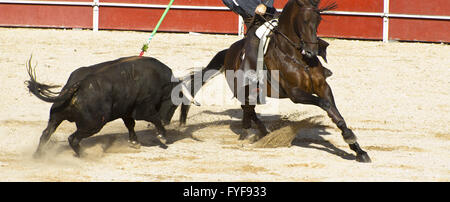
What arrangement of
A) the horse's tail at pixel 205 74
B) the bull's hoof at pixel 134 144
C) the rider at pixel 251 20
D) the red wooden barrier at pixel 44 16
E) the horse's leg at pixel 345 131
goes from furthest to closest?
the red wooden barrier at pixel 44 16 → the horse's tail at pixel 205 74 → the rider at pixel 251 20 → the bull's hoof at pixel 134 144 → the horse's leg at pixel 345 131

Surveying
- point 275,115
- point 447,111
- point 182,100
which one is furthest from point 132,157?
point 447,111

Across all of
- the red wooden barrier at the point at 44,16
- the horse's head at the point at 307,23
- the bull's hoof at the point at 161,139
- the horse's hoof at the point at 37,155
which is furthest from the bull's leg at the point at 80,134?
the red wooden barrier at the point at 44,16

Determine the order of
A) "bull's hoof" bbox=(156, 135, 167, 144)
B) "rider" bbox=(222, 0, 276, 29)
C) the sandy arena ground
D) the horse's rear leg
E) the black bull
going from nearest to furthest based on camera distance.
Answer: the sandy arena ground → the black bull → "bull's hoof" bbox=(156, 135, 167, 144) → "rider" bbox=(222, 0, 276, 29) → the horse's rear leg

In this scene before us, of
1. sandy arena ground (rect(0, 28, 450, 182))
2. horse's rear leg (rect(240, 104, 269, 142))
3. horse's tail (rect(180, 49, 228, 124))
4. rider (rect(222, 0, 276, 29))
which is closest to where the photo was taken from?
sandy arena ground (rect(0, 28, 450, 182))

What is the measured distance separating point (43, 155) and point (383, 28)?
8700 mm

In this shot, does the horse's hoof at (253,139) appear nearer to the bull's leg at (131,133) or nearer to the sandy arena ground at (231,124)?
the sandy arena ground at (231,124)

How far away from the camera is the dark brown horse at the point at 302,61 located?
710cm

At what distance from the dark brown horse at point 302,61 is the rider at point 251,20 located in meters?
0.20

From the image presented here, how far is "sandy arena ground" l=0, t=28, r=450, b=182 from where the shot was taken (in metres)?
6.63

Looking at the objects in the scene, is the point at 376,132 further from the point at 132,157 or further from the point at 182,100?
the point at 132,157

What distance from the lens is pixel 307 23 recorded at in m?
7.18

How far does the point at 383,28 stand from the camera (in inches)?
547

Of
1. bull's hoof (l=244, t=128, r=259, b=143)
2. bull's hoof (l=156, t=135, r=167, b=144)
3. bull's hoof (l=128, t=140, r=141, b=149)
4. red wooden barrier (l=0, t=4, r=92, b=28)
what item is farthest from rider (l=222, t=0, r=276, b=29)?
red wooden barrier (l=0, t=4, r=92, b=28)

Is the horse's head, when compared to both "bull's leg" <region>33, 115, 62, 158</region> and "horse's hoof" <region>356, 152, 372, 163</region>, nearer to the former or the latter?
"horse's hoof" <region>356, 152, 372, 163</region>
